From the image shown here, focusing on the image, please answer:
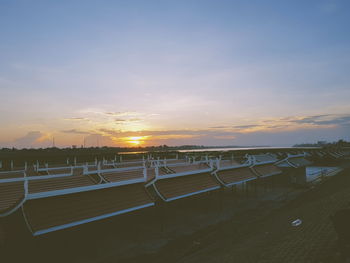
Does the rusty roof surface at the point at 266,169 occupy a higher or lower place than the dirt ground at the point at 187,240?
higher

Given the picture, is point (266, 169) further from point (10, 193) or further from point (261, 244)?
point (10, 193)

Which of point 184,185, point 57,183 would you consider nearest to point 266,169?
point 184,185

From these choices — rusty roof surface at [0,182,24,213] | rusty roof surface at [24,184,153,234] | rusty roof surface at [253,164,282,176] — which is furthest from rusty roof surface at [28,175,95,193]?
rusty roof surface at [253,164,282,176]

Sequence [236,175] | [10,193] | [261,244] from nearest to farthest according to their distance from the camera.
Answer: [261,244]
[10,193]
[236,175]

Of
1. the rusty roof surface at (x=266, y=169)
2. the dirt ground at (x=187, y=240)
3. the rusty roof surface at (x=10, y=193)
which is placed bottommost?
the dirt ground at (x=187, y=240)

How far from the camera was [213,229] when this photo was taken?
16.1 meters

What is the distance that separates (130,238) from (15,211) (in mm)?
6954

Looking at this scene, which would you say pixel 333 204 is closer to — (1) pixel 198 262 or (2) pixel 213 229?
(2) pixel 213 229

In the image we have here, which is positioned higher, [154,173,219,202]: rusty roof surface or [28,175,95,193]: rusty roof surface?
[28,175,95,193]: rusty roof surface

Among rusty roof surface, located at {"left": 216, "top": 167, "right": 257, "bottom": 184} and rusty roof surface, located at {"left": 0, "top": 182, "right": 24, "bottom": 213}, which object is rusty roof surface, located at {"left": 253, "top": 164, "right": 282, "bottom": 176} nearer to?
rusty roof surface, located at {"left": 216, "top": 167, "right": 257, "bottom": 184}

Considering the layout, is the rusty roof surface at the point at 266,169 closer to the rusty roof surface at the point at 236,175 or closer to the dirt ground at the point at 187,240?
the rusty roof surface at the point at 236,175

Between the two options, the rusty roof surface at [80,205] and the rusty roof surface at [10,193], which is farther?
the rusty roof surface at [10,193]

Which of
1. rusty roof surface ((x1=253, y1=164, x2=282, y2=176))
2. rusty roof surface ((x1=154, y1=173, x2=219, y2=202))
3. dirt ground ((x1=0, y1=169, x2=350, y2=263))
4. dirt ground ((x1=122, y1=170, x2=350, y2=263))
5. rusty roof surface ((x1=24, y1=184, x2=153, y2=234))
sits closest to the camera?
dirt ground ((x1=122, y1=170, x2=350, y2=263))

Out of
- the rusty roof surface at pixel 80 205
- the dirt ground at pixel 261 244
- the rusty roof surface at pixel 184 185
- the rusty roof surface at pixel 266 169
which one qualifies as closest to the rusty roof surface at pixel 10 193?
the rusty roof surface at pixel 80 205
